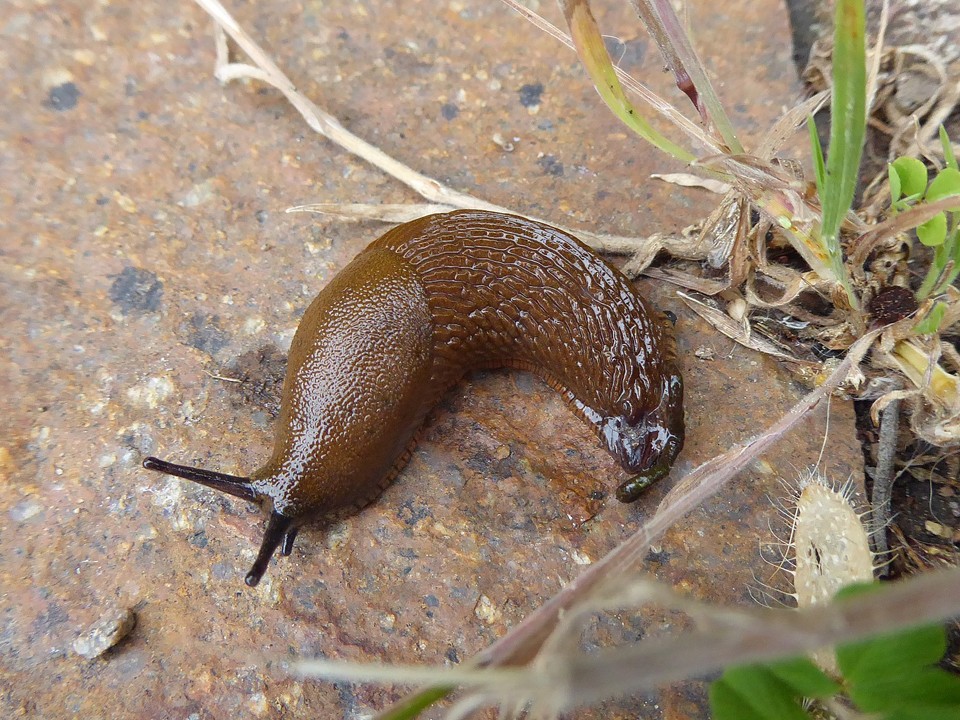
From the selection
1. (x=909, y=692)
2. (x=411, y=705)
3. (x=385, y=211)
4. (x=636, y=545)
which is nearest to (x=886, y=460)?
(x=909, y=692)

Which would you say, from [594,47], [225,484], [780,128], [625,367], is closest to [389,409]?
[225,484]

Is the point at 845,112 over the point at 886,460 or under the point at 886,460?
over

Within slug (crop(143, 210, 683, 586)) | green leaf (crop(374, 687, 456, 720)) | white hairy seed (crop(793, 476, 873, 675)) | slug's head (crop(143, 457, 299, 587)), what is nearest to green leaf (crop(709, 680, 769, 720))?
white hairy seed (crop(793, 476, 873, 675))

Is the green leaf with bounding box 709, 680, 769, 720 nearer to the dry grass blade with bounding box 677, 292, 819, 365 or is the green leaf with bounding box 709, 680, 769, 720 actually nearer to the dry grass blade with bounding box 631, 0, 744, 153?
the dry grass blade with bounding box 677, 292, 819, 365

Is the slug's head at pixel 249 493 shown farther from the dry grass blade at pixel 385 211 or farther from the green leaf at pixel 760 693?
the green leaf at pixel 760 693

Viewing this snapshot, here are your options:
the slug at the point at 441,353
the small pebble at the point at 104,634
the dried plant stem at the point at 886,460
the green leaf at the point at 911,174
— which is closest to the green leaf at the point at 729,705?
the slug at the point at 441,353

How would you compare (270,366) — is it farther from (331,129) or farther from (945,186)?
(945,186)
